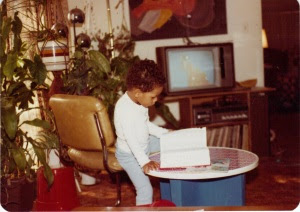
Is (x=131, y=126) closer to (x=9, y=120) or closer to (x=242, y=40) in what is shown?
(x=9, y=120)

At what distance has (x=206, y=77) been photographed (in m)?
3.98

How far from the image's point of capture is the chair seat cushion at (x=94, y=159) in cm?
275

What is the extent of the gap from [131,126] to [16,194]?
961 mm

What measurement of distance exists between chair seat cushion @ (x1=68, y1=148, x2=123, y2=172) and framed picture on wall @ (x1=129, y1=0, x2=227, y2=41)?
1673 millimetres

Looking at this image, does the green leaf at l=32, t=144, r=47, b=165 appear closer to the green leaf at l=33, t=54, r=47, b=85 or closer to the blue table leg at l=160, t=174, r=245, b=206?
the green leaf at l=33, t=54, r=47, b=85

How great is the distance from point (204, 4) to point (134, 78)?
7.32ft

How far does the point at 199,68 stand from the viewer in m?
3.95

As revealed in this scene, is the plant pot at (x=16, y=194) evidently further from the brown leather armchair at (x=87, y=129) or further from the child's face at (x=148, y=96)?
the child's face at (x=148, y=96)

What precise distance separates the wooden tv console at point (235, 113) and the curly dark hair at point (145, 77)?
4.77 feet

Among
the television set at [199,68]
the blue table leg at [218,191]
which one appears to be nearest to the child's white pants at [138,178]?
the blue table leg at [218,191]

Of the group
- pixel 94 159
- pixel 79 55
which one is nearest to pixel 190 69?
pixel 79 55

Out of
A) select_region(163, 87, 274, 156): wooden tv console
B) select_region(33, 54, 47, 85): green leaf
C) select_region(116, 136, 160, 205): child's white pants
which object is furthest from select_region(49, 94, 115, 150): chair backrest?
select_region(163, 87, 274, 156): wooden tv console

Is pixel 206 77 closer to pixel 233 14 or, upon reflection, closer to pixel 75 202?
pixel 233 14

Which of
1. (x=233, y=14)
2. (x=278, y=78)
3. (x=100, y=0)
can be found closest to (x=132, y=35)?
(x=100, y=0)
